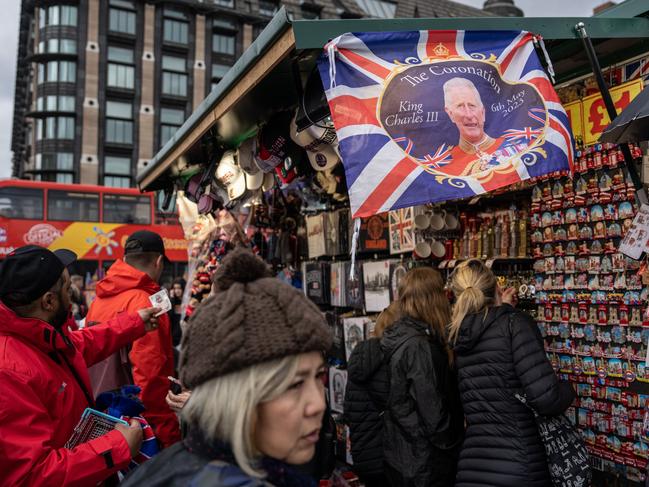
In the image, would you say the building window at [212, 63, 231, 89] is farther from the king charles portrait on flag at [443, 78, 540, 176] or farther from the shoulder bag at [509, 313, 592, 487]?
the shoulder bag at [509, 313, 592, 487]

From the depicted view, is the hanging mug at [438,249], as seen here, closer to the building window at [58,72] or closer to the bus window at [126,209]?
the bus window at [126,209]

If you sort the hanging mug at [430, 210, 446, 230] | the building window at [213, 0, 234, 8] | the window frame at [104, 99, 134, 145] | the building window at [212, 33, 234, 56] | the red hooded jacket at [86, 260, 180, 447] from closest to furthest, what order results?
the red hooded jacket at [86, 260, 180, 447], the hanging mug at [430, 210, 446, 230], the window frame at [104, 99, 134, 145], the building window at [212, 33, 234, 56], the building window at [213, 0, 234, 8]

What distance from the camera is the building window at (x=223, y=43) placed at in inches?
1423

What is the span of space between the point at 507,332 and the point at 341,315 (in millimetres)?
2418

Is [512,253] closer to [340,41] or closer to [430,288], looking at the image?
[430,288]

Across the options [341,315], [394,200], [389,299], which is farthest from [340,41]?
[341,315]

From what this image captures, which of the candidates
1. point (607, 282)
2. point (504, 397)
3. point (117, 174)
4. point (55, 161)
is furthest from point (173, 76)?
point (504, 397)

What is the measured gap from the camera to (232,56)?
1435 inches

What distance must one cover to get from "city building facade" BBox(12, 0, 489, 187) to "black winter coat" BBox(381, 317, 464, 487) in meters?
32.0

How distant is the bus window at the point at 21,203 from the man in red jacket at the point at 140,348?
1226 cm

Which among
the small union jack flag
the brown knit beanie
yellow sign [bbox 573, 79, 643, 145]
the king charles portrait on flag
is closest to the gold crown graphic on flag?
the king charles portrait on flag

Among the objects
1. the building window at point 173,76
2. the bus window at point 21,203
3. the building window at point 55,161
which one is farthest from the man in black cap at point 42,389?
the building window at point 173,76

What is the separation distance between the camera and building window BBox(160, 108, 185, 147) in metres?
34.3

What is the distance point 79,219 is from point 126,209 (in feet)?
4.27
